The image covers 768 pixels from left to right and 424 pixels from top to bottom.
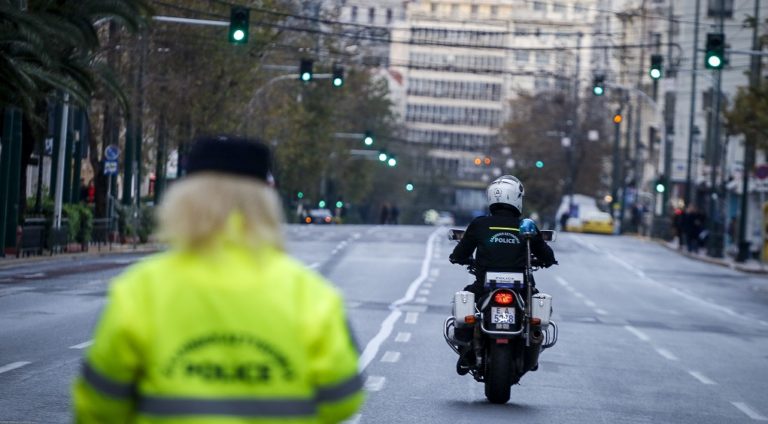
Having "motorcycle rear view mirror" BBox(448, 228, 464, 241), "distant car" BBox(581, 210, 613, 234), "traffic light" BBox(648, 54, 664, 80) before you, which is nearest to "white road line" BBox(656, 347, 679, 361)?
"motorcycle rear view mirror" BBox(448, 228, 464, 241)

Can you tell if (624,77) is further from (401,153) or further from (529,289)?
(529,289)

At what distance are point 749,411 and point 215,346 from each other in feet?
34.7

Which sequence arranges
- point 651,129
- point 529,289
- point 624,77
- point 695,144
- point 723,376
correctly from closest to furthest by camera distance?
point 529,289 → point 723,376 → point 695,144 → point 651,129 → point 624,77

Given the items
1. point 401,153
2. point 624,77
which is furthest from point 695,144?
point 401,153

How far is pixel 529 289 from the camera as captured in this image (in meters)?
13.1

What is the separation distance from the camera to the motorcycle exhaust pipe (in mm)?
13016

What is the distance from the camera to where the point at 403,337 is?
812 inches

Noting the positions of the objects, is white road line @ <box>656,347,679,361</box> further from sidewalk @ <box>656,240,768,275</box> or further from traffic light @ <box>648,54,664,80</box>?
sidewalk @ <box>656,240,768,275</box>

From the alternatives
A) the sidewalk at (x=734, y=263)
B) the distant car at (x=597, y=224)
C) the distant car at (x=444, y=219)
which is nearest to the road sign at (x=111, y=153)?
the sidewalk at (x=734, y=263)

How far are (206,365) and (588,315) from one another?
23.9m

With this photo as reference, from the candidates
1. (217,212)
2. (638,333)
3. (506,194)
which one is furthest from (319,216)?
(217,212)

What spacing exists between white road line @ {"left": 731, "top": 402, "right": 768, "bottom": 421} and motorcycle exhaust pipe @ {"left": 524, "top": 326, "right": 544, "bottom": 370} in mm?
1905

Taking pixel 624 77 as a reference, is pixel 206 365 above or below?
below

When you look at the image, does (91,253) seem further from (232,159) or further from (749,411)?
(232,159)
